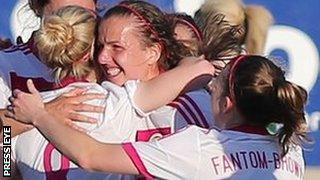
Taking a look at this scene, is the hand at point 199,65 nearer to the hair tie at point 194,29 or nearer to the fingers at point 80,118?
the hair tie at point 194,29

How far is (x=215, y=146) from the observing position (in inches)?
112

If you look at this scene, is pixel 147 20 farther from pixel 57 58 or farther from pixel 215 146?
pixel 215 146

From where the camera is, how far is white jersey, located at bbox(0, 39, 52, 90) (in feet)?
11.9

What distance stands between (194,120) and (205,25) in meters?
0.59

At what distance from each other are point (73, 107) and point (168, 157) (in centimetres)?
49

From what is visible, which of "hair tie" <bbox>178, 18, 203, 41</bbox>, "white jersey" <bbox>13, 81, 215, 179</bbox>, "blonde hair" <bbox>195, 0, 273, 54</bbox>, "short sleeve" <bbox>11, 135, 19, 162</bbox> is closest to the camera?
"white jersey" <bbox>13, 81, 215, 179</bbox>

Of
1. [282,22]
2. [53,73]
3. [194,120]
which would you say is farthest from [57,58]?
[282,22]

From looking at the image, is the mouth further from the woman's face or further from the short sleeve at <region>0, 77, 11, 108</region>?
the short sleeve at <region>0, 77, 11, 108</region>

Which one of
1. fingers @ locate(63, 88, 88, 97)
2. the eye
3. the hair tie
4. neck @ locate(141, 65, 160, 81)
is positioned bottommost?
fingers @ locate(63, 88, 88, 97)

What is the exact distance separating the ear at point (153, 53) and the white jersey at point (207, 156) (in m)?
0.46

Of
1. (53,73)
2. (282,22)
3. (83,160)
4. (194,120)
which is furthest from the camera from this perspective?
(282,22)

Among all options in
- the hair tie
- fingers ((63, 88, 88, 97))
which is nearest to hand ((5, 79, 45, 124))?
fingers ((63, 88, 88, 97))

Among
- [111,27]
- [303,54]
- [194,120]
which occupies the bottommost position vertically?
[303,54]

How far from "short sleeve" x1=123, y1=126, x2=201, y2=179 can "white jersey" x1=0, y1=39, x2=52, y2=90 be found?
2.90 feet
